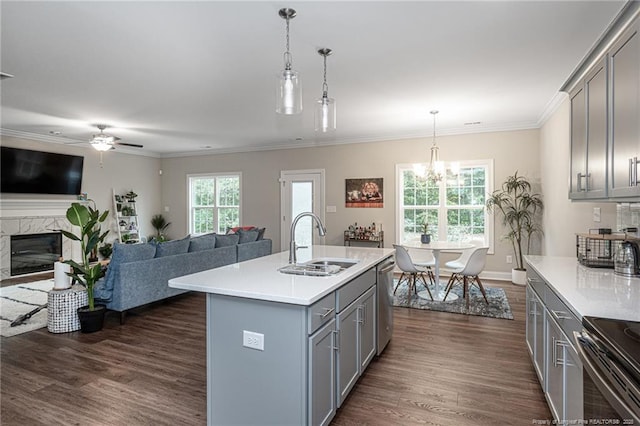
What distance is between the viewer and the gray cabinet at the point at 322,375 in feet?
5.85

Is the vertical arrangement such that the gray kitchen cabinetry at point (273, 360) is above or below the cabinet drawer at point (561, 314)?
below

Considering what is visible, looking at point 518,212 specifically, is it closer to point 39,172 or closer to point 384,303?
point 384,303

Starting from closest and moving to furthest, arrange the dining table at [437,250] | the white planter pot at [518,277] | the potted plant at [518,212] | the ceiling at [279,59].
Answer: the ceiling at [279,59] < the dining table at [437,250] < the white planter pot at [518,277] < the potted plant at [518,212]

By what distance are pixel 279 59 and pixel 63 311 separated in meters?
3.40

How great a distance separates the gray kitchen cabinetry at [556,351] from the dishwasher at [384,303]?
1113mm

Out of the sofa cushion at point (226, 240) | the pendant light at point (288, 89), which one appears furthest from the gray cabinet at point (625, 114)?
the sofa cushion at point (226, 240)

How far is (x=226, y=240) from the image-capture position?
5.40 meters

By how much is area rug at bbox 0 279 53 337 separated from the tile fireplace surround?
0.95m

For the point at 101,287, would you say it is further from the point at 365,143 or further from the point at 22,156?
the point at 365,143

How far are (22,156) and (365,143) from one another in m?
6.34

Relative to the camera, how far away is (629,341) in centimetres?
122

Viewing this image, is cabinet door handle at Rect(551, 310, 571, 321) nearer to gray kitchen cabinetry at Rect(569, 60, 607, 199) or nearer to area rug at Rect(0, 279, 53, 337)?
gray kitchen cabinetry at Rect(569, 60, 607, 199)

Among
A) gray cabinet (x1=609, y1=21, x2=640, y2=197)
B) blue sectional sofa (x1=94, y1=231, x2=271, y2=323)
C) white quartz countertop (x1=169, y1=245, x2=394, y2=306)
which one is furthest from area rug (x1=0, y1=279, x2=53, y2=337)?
gray cabinet (x1=609, y1=21, x2=640, y2=197)

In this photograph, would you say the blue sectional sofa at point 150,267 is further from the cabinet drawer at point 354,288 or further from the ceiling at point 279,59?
the cabinet drawer at point 354,288
